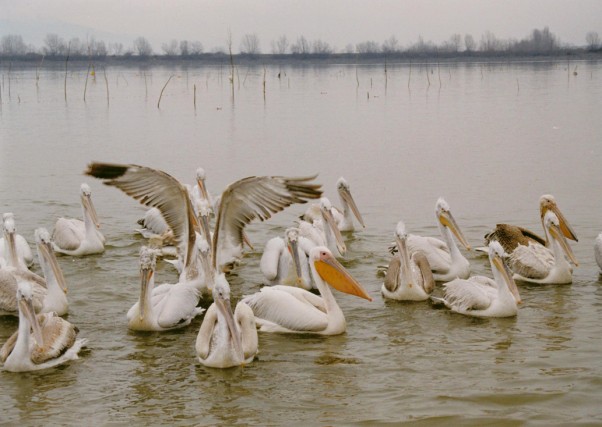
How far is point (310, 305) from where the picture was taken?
20.4 ft

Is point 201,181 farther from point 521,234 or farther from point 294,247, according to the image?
point 521,234

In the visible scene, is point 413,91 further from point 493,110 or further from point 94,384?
point 94,384

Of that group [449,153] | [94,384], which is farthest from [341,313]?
[449,153]

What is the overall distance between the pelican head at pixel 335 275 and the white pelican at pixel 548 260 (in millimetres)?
1771

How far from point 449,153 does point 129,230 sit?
21.8 ft

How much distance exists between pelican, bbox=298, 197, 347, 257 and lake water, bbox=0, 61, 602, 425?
0.20m

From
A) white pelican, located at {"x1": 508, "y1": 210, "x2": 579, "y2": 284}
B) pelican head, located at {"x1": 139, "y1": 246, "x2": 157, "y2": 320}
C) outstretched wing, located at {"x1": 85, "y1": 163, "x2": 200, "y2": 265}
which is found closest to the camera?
pelican head, located at {"x1": 139, "y1": 246, "x2": 157, "y2": 320}

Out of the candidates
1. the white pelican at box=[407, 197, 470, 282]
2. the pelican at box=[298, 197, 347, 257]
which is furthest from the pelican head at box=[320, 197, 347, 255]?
the white pelican at box=[407, 197, 470, 282]

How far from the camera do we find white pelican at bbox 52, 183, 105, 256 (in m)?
8.36

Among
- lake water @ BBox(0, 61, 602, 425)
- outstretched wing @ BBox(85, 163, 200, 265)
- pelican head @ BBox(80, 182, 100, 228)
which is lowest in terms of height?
lake water @ BBox(0, 61, 602, 425)

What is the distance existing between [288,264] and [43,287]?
1.87 m

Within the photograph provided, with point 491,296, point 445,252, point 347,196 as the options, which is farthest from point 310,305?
point 347,196

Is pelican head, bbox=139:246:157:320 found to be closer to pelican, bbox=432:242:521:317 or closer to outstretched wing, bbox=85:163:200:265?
outstretched wing, bbox=85:163:200:265

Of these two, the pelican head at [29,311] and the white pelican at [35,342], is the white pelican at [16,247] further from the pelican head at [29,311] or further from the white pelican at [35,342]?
the pelican head at [29,311]
